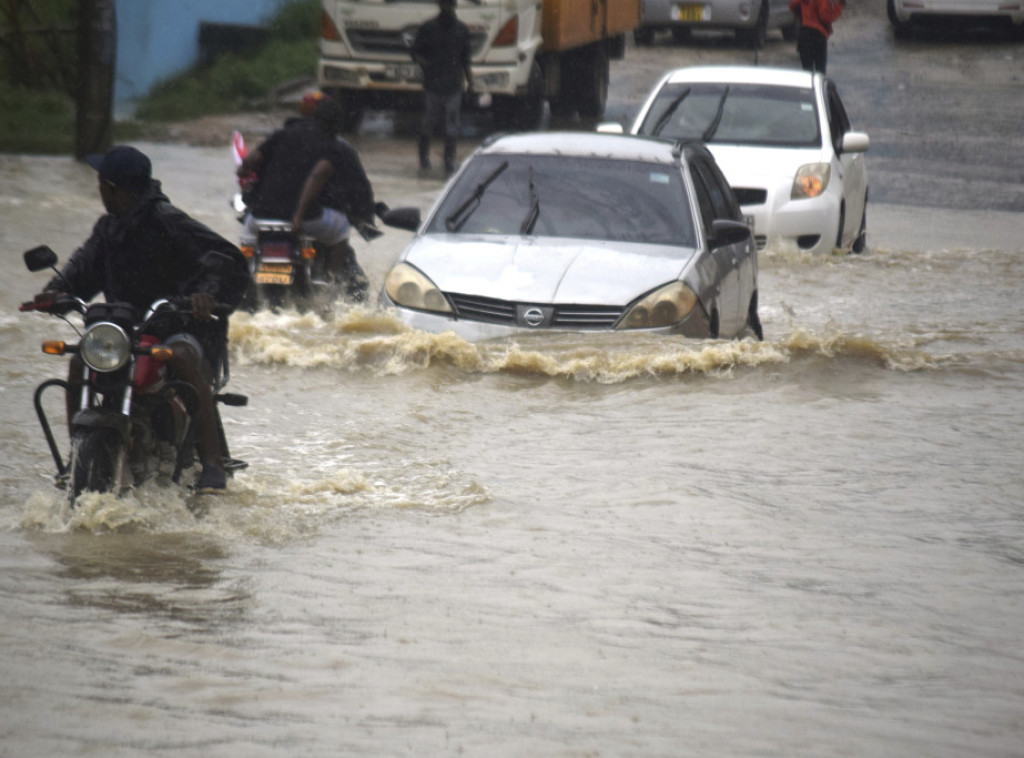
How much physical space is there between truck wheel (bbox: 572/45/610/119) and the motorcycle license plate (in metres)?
15.1

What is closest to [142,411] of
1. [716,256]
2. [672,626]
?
[672,626]

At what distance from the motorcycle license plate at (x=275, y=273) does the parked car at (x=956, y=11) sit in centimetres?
2335

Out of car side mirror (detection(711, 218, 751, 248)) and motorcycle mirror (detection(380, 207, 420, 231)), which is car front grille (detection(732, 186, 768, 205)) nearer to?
car side mirror (detection(711, 218, 751, 248))

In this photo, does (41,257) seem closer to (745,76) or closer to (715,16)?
(745,76)

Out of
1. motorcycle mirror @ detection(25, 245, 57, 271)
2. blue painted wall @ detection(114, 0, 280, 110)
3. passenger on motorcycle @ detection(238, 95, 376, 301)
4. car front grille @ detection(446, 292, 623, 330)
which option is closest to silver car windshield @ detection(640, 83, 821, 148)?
passenger on motorcycle @ detection(238, 95, 376, 301)

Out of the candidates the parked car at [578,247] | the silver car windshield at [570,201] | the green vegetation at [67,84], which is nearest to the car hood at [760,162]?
the parked car at [578,247]

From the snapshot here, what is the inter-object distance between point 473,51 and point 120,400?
49.4 ft

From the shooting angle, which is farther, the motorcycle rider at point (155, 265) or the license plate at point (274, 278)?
the license plate at point (274, 278)

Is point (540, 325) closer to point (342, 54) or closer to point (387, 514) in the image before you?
point (387, 514)

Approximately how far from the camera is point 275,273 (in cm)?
982

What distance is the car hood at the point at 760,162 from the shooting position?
534 inches

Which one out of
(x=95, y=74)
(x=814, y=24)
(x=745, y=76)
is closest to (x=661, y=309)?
(x=745, y=76)

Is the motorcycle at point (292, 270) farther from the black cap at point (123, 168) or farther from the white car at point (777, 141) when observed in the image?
the white car at point (777, 141)

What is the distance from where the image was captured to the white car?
1359cm
